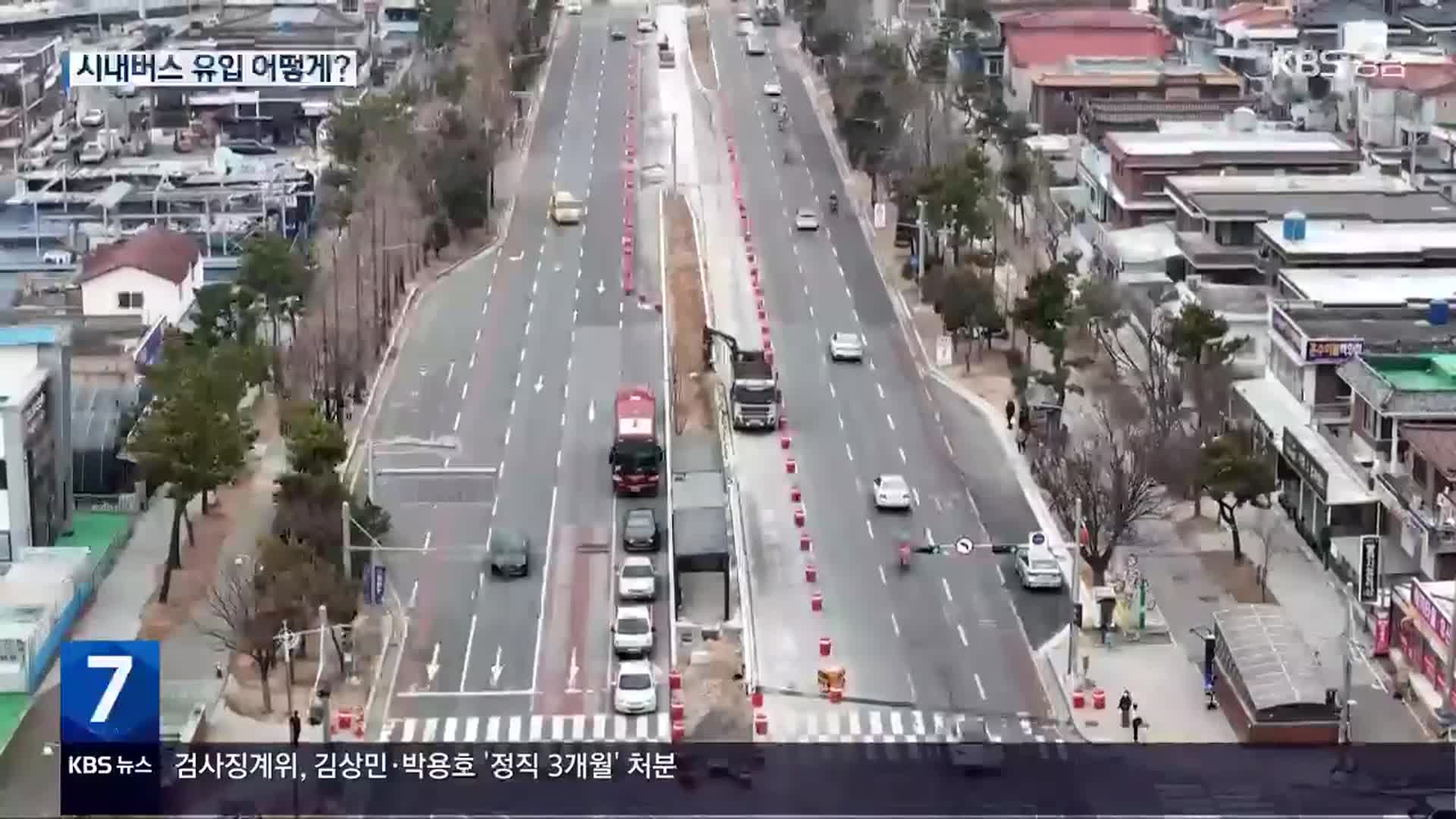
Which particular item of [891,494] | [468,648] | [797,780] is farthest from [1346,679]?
[468,648]

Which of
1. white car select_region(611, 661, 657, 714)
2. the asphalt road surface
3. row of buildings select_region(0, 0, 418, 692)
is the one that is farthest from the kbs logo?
white car select_region(611, 661, 657, 714)

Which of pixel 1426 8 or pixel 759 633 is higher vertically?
pixel 1426 8

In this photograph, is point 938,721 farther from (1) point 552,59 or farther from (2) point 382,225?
(1) point 552,59

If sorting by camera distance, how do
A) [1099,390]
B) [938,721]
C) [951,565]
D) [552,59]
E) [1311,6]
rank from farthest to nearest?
[552,59] < [1311,6] < [1099,390] < [951,565] < [938,721]

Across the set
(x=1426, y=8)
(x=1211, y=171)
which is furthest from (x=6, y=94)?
(x=1426, y=8)

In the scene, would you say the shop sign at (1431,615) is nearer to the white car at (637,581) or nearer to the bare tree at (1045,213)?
the white car at (637,581)

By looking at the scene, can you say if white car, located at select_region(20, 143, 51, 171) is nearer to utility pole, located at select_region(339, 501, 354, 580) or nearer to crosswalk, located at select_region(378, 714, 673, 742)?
utility pole, located at select_region(339, 501, 354, 580)
